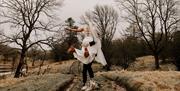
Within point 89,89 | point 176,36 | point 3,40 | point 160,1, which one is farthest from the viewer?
point 160,1

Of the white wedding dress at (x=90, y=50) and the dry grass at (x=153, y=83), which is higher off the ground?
the white wedding dress at (x=90, y=50)

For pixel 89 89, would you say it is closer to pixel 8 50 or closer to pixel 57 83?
Result: pixel 57 83

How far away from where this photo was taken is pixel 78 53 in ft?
47.5

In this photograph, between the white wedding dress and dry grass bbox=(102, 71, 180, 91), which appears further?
the white wedding dress

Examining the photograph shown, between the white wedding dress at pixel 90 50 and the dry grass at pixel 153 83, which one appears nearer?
the dry grass at pixel 153 83

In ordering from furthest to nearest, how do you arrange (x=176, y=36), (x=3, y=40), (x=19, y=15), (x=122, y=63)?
(x=122, y=63) < (x=176, y=36) < (x=19, y=15) < (x=3, y=40)

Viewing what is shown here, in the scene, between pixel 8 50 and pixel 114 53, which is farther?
pixel 114 53

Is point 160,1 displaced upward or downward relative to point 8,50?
upward

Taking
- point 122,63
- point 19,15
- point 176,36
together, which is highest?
point 19,15

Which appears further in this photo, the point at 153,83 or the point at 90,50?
the point at 153,83

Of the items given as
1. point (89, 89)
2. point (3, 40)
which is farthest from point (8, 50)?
point (89, 89)

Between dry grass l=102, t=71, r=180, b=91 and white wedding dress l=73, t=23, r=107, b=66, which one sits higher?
white wedding dress l=73, t=23, r=107, b=66

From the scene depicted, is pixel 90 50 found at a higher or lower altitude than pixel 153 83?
higher

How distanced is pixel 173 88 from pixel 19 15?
106 ft
